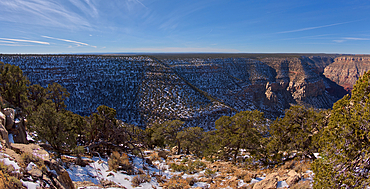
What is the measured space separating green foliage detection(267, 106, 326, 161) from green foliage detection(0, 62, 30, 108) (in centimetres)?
2181

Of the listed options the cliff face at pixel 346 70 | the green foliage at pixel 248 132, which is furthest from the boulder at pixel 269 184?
the cliff face at pixel 346 70

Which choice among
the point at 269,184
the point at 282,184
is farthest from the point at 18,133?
the point at 282,184

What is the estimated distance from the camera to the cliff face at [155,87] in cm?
5084

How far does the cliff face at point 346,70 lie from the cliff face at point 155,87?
3804 inches

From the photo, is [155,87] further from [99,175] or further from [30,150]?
[30,150]

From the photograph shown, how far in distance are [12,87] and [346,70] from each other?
246895 millimetres

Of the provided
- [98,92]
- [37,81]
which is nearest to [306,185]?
[98,92]

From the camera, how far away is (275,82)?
108 metres

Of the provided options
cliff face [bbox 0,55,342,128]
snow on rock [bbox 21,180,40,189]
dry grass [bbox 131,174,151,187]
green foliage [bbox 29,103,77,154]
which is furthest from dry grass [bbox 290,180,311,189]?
cliff face [bbox 0,55,342,128]

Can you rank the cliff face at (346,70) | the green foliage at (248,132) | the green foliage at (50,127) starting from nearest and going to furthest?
the green foliage at (50,127), the green foliage at (248,132), the cliff face at (346,70)

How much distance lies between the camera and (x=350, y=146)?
5.20 m

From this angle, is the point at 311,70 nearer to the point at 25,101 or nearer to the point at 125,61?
the point at 125,61

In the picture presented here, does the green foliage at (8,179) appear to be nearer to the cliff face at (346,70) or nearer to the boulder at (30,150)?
the boulder at (30,150)

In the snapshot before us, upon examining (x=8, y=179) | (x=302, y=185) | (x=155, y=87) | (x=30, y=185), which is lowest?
(x=302, y=185)
